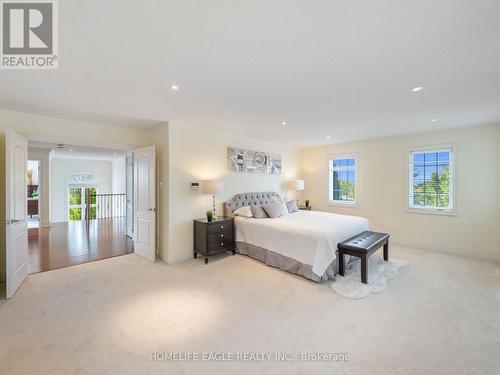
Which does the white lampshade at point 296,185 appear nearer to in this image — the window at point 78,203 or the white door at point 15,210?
the white door at point 15,210

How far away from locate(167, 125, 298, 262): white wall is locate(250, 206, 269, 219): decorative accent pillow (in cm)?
67

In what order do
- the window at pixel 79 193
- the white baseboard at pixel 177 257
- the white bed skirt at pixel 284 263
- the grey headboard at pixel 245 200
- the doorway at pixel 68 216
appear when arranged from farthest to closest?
the window at pixel 79 193, the grey headboard at pixel 245 200, the white baseboard at pixel 177 257, the white bed skirt at pixel 284 263, the doorway at pixel 68 216

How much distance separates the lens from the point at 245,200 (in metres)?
5.19

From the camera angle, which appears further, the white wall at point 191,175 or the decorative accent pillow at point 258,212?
the decorative accent pillow at point 258,212

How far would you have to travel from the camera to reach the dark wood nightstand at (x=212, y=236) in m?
4.05

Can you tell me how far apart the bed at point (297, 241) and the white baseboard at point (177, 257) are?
97cm

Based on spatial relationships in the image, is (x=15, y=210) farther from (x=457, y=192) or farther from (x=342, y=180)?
(x=457, y=192)

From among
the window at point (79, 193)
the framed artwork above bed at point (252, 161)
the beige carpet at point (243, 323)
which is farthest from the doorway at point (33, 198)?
the framed artwork above bed at point (252, 161)

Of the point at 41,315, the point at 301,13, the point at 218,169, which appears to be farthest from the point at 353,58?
the point at 41,315

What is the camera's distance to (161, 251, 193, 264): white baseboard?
402cm

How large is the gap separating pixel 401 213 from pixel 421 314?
3251 mm

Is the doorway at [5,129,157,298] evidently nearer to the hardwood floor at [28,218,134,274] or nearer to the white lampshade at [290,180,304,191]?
the hardwood floor at [28,218,134,274]

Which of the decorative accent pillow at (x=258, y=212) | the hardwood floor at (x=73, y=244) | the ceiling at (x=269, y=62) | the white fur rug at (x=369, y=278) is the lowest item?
the white fur rug at (x=369, y=278)

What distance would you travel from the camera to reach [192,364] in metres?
1.81
